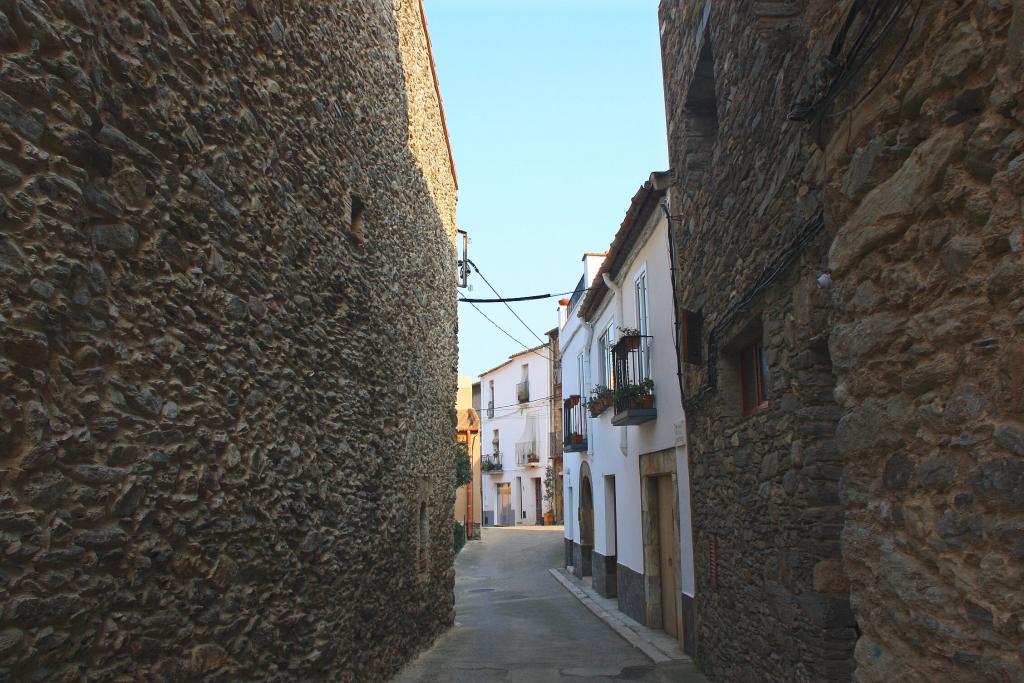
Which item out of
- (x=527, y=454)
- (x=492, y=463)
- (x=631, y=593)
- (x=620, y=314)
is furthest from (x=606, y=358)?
(x=492, y=463)

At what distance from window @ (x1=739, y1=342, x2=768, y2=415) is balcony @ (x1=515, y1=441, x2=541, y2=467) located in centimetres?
3064

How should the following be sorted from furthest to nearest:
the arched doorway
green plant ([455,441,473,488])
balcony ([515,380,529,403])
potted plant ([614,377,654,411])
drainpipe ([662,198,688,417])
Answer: balcony ([515,380,529,403]) → green plant ([455,441,473,488]) → the arched doorway → potted plant ([614,377,654,411]) → drainpipe ([662,198,688,417])

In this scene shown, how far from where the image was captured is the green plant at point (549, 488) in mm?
35219

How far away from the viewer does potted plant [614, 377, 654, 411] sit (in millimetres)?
10602

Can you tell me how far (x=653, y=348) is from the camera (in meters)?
10.9

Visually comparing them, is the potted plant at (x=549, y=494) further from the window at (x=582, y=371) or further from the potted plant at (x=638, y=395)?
the potted plant at (x=638, y=395)

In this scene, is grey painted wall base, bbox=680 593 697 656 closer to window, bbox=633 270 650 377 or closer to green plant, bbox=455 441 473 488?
window, bbox=633 270 650 377

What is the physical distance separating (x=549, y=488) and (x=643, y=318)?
2473 centimetres

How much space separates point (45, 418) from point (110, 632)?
988mm

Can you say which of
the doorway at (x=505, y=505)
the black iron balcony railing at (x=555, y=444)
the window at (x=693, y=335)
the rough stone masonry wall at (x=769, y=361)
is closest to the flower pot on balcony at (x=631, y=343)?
the rough stone masonry wall at (x=769, y=361)

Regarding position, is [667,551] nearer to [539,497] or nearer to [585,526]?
[585,526]

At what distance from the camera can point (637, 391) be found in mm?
10656

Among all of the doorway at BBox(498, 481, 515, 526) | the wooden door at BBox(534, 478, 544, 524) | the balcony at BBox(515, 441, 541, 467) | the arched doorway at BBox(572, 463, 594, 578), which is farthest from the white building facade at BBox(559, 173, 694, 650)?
the doorway at BBox(498, 481, 515, 526)

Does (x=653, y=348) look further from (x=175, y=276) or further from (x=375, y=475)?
(x=175, y=276)
